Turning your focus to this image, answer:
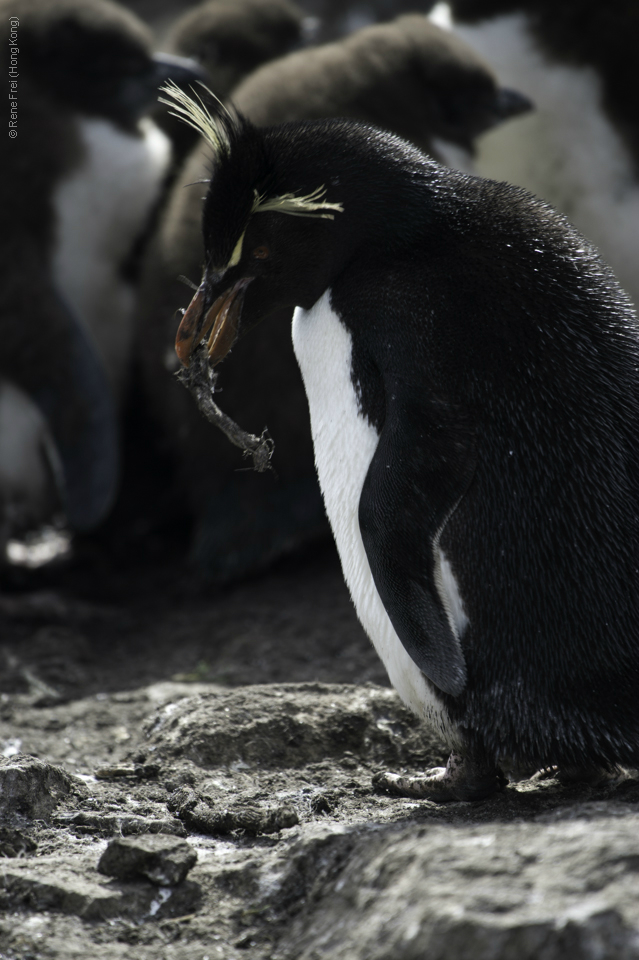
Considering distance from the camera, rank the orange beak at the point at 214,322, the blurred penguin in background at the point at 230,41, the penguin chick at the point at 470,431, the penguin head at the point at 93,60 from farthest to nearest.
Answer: the blurred penguin in background at the point at 230,41 < the penguin head at the point at 93,60 < the orange beak at the point at 214,322 < the penguin chick at the point at 470,431

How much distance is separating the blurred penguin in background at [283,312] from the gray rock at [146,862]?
6.80 feet

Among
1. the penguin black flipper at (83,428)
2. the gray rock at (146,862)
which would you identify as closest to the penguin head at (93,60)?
the penguin black flipper at (83,428)

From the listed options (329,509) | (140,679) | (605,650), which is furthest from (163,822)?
(140,679)

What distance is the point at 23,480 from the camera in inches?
167

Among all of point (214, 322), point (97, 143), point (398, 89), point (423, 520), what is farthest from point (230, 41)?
point (423, 520)

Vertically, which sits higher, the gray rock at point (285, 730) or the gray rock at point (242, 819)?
the gray rock at point (285, 730)

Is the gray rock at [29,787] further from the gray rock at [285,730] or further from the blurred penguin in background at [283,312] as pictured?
the blurred penguin in background at [283,312]

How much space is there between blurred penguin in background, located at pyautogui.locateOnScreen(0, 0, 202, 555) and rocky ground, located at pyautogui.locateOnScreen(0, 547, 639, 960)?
4.59 ft

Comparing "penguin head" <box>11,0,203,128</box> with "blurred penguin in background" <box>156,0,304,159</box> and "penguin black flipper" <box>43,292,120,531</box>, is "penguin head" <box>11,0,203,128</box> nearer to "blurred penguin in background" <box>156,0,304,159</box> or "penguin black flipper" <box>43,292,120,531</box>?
"blurred penguin in background" <box>156,0,304,159</box>

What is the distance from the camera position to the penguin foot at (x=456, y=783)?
1812 millimetres

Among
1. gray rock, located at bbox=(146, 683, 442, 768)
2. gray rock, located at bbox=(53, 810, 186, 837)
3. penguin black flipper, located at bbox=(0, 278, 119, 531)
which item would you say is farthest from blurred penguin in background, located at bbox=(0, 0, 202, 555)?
gray rock, located at bbox=(53, 810, 186, 837)

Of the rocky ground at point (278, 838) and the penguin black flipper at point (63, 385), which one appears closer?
the rocky ground at point (278, 838)

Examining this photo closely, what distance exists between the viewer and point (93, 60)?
4367mm

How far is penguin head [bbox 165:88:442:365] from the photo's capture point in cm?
187
